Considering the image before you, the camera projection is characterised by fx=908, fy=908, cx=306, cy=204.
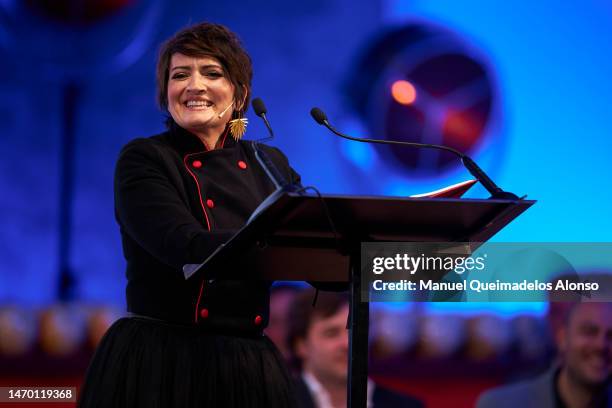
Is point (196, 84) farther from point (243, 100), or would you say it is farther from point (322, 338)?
point (322, 338)

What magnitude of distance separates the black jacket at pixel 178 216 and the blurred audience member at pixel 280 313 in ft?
3.20

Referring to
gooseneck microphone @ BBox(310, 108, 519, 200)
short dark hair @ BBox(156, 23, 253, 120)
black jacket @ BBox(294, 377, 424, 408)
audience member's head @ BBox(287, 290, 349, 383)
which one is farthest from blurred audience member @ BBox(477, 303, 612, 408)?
short dark hair @ BBox(156, 23, 253, 120)

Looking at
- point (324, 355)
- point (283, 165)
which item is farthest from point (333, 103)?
point (283, 165)

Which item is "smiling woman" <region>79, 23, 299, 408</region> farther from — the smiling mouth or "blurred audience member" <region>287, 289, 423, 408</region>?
"blurred audience member" <region>287, 289, 423, 408</region>

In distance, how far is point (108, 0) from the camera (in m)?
3.25

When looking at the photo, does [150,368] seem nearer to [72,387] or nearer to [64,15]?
[72,387]

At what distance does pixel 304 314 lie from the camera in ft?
8.63

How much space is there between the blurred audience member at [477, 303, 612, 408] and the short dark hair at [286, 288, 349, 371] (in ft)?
1.77

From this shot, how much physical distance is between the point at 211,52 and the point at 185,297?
1.58 feet

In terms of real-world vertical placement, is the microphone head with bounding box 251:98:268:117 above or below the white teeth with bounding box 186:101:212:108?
below

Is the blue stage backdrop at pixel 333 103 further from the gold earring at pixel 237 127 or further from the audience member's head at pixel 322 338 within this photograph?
the gold earring at pixel 237 127

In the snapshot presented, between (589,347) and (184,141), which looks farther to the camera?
(589,347)

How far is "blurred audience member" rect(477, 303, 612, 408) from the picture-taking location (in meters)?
2.35

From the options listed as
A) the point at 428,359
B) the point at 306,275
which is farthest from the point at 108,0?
the point at 306,275
